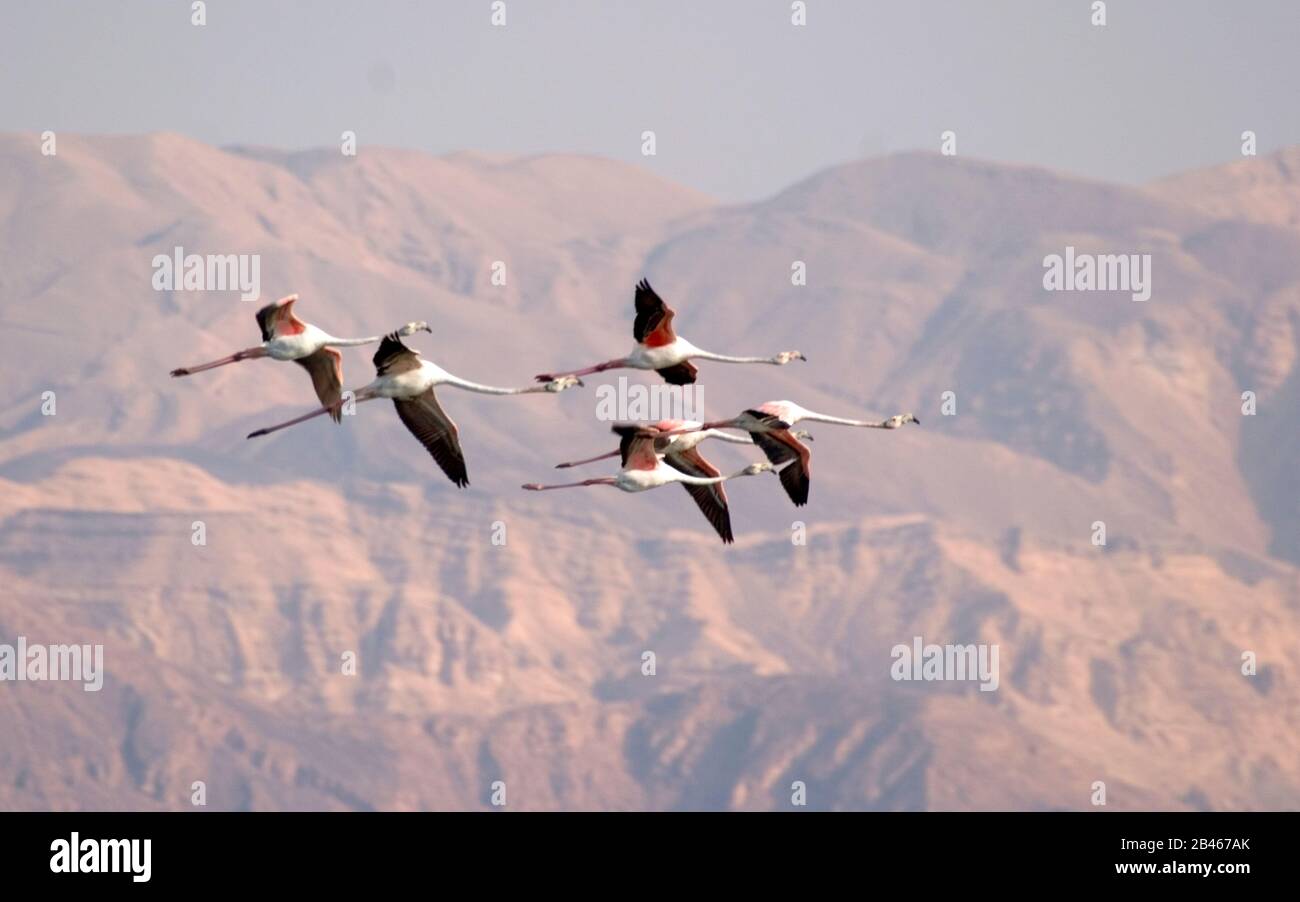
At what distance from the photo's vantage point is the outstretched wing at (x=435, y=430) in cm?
4272

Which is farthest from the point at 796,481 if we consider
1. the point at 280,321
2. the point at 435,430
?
the point at 280,321

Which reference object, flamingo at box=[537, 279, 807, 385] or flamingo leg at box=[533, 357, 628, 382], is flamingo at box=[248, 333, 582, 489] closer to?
flamingo leg at box=[533, 357, 628, 382]

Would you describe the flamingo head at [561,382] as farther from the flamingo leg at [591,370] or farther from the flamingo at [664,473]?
the flamingo at [664,473]

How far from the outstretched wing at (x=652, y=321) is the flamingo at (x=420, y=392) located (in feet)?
6.99

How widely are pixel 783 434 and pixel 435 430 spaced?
250 inches

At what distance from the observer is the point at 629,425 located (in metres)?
43.8

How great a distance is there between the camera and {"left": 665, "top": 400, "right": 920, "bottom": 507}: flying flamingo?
1781 inches
